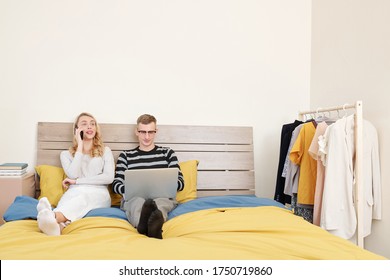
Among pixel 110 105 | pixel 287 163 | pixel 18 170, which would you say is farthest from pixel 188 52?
pixel 18 170

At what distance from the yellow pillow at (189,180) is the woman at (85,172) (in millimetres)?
536

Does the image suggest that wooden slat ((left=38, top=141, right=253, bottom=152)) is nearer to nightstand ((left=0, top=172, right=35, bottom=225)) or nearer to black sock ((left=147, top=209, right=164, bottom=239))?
nightstand ((left=0, top=172, right=35, bottom=225))

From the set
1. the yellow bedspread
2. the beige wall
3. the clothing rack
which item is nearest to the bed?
the yellow bedspread

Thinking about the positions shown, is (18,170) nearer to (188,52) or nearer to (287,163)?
(188,52)

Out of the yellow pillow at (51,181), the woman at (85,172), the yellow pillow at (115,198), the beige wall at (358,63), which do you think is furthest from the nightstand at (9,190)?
the beige wall at (358,63)

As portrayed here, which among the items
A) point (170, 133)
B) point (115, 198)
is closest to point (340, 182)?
point (170, 133)

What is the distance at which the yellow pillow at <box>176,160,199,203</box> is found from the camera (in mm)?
2590

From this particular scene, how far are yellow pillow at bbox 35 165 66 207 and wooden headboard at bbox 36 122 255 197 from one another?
0.44 m

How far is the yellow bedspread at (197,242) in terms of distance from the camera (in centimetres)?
124

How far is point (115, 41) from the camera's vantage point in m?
2.87

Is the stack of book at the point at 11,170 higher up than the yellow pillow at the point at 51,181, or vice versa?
the stack of book at the point at 11,170

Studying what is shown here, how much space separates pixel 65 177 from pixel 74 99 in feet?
2.18

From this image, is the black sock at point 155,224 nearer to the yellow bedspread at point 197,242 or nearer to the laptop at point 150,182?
the yellow bedspread at point 197,242

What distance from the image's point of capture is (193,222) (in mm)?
1779
